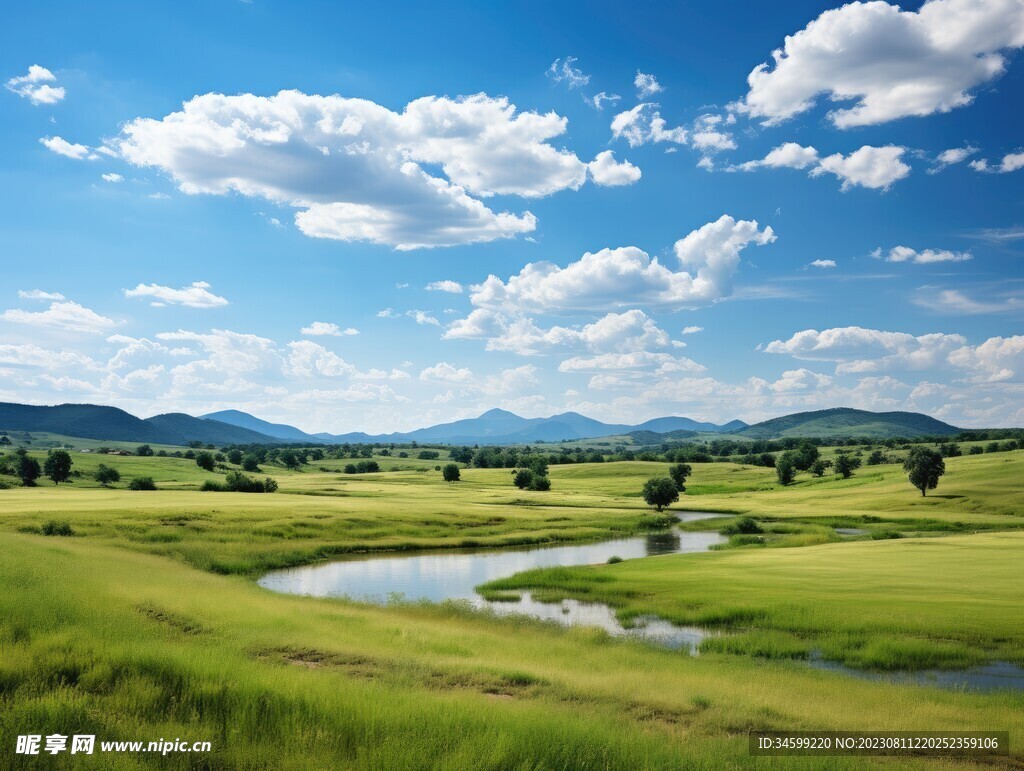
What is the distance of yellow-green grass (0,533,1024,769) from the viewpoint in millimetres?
9414

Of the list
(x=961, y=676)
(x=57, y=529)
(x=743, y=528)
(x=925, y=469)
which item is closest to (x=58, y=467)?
(x=57, y=529)

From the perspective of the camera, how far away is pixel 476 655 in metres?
18.4

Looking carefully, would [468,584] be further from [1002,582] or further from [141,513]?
[141,513]

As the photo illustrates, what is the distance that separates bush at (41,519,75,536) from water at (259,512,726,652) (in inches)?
632

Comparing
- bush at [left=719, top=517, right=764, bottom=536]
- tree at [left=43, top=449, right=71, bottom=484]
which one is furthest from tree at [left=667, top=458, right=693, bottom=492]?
tree at [left=43, top=449, right=71, bottom=484]

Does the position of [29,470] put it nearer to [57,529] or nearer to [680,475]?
[57,529]

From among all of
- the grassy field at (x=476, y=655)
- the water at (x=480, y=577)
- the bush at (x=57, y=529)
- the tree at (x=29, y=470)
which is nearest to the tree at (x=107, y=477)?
the tree at (x=29, y=470)

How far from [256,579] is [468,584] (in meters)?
13.1

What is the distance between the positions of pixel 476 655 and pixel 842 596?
18.9m

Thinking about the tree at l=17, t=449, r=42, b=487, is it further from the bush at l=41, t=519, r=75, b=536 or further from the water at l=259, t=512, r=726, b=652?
the water at l=259, t=512, r=726, b=652

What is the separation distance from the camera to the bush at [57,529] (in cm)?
4633

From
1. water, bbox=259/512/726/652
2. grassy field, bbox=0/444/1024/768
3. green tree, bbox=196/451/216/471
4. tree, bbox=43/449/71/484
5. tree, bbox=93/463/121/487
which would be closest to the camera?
grassy field, bbox=0/444/1024/768

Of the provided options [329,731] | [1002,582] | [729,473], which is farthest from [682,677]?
[729,473]

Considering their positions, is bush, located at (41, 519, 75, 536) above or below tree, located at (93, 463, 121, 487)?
above
